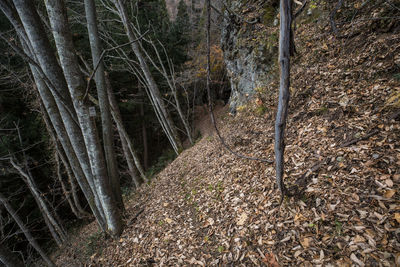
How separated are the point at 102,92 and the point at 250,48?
570cm

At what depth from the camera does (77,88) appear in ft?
9.95

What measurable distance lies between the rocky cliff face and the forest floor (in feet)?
4.41

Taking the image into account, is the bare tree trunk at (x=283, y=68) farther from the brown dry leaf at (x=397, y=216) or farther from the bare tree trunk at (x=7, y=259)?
the bare tree trunk at (x=7, y=259)

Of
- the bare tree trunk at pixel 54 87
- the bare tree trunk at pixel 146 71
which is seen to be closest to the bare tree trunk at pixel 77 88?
the bare tree trunk at pixel 54 87

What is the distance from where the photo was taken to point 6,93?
33.6ft

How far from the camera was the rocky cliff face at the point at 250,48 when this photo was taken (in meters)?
5.97

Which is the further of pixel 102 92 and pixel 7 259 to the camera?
pixel 102 92

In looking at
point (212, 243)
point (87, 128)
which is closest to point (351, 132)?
point (212, 243)

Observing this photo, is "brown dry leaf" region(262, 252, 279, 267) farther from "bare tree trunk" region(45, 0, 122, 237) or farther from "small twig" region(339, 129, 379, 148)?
"bare tree trunk" region(45, 0, 122, 237)

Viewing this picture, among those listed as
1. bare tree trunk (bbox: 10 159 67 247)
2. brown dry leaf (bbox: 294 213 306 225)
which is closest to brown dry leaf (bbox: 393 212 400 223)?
brown dry leaf (bbox: 294 213 306 225)

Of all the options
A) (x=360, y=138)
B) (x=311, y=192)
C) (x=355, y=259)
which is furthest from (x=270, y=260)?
(x=360, y=138)

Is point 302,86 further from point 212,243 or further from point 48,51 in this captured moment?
point 48,51

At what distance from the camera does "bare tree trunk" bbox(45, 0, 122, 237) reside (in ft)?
9.52

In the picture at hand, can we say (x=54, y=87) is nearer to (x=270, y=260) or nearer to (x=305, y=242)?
(x=270, y=260)
